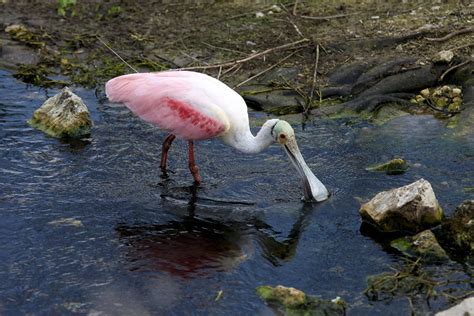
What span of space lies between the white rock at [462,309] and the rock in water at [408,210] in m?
1.47

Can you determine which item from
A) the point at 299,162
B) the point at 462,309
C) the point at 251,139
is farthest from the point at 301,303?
the point at 251,139

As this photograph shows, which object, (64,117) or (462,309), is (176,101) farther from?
(462,309)

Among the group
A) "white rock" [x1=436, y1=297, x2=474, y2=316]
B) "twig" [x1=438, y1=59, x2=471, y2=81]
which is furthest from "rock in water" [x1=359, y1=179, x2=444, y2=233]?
"twig" [x1=438, y1=59, x2=471, y2=81]

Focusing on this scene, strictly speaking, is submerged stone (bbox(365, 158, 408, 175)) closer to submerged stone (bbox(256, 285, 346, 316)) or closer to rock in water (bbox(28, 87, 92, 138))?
submerged stone (bbox(256, 285, 346, 316))

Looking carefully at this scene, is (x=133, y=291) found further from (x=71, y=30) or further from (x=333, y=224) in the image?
(x=71, y=30)

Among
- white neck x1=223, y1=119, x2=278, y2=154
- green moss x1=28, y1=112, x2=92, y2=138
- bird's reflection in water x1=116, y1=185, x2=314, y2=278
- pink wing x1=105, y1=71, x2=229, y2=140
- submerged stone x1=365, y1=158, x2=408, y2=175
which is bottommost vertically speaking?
submerged stone x1=365, y1=158, x2=408, y2=175

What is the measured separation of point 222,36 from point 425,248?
564cm

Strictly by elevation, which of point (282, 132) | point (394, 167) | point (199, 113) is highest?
point (199, 113)

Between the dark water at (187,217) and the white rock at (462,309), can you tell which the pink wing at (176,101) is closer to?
the dark water at (187,217)

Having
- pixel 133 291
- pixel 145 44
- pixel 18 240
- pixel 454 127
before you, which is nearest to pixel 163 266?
pixel 133 291

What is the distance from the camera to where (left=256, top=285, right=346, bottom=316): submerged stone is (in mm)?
6213

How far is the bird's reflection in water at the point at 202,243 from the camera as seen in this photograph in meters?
6.95

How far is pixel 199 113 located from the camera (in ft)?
27.0

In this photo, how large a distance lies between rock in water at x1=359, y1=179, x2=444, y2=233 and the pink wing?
5.77ft
